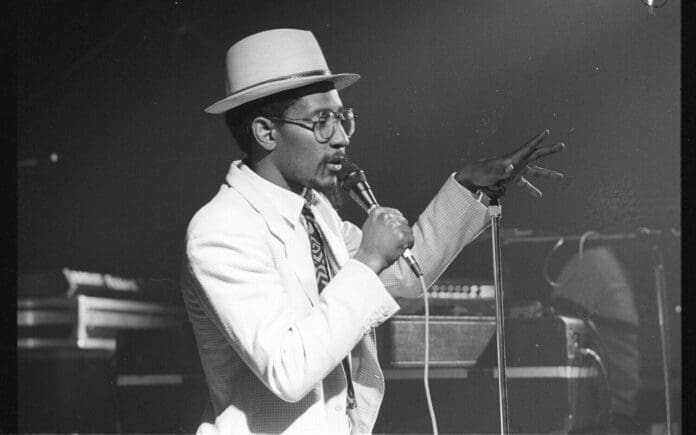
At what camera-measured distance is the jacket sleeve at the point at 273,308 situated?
177 centimetres

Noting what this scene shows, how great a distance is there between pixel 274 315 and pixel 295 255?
0.20 metres

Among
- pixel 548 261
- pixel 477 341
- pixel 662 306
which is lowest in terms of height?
pixel 477 341

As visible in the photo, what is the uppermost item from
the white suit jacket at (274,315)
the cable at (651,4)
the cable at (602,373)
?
the cable at (651,4)

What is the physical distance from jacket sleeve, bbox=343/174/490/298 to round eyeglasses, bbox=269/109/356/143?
0.92 feet

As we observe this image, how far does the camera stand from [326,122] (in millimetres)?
2039

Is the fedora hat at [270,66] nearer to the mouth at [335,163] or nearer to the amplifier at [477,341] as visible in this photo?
the mouth at [335,163]

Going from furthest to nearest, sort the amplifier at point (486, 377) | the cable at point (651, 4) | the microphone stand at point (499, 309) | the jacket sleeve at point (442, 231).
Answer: the amplifier at point (486, 377)
the cable at point (651, 4)
the jacket sleeve at point (442, 231)
the microphone stand at point (499, 309)

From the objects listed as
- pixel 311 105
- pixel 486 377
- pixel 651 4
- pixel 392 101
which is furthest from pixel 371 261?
pixel 651 4

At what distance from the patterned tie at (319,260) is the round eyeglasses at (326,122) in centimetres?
A: 18

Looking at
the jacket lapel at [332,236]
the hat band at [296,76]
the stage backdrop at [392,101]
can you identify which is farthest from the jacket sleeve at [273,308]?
the stage backdrop at [392,101]

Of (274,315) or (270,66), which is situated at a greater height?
(270,66)

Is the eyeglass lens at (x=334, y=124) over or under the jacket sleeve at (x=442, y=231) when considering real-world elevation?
over

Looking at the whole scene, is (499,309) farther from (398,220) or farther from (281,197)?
(281,197)

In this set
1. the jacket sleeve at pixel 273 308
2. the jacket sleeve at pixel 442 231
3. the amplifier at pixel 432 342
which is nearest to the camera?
the jacket sleeve at pixel 273 308
